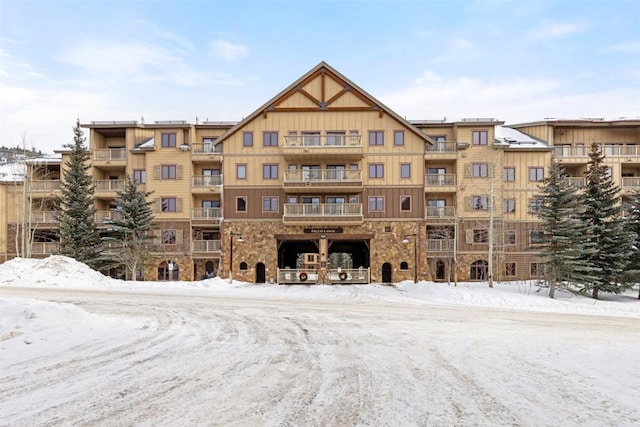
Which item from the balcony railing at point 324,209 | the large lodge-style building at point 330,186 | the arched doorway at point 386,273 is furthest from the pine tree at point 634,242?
the balcony railing at point 324,209

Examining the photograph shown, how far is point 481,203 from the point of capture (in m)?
40.2

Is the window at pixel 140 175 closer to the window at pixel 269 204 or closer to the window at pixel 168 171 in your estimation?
the window at pixel 168 171

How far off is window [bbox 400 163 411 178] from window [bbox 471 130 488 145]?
6.92m

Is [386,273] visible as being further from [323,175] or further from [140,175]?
[140,175]

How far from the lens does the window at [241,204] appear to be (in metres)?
37.8

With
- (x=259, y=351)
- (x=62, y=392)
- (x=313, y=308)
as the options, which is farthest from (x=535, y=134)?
(x=62, y=392)

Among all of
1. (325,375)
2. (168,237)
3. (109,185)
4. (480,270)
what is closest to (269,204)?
(168,237)

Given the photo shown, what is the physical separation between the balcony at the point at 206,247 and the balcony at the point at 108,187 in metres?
8.69

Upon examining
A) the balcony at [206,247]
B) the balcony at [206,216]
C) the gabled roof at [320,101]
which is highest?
the gabled roof at [320,101]

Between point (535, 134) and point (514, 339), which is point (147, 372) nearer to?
point (514, 339)

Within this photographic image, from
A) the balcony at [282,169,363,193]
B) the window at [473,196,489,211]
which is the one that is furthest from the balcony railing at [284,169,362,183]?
the window at [473,196,489,211]

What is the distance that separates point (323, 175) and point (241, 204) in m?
6.74

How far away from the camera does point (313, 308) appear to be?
748 inches

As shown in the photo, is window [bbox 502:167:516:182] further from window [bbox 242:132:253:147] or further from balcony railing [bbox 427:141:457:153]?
window [bbox 242:132:253:147]
